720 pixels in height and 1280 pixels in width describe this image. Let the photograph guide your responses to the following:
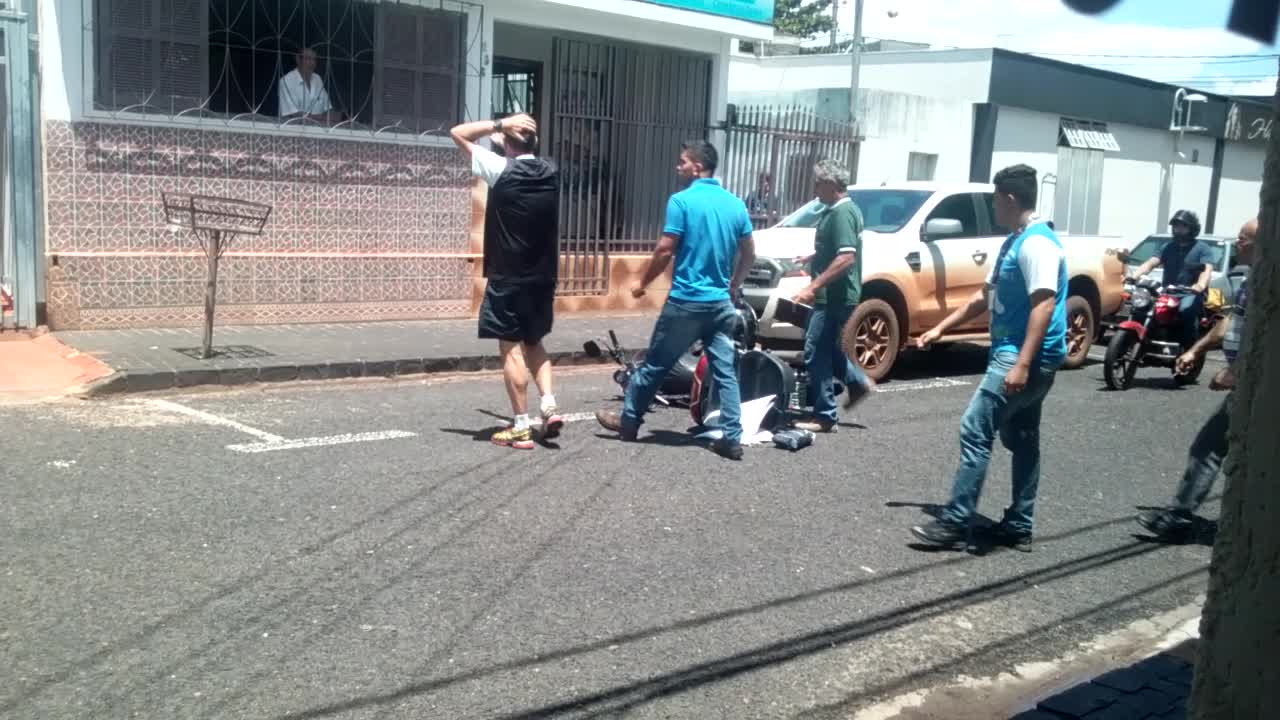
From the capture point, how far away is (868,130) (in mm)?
20609

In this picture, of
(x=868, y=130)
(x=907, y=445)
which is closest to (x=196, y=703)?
(x=907, y=445)

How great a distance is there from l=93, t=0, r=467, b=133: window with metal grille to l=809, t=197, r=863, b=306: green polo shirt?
227 inches

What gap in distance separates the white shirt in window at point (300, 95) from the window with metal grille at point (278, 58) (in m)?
0.04

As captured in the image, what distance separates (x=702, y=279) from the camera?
7516 millimetres

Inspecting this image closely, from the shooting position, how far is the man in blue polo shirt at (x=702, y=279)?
7500 mm

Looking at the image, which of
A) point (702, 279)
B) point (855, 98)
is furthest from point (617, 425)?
point (855, 98)

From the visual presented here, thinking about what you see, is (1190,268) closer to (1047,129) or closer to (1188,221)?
(1188,221)

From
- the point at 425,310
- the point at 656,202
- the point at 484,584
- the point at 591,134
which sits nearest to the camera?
the point at 484,584

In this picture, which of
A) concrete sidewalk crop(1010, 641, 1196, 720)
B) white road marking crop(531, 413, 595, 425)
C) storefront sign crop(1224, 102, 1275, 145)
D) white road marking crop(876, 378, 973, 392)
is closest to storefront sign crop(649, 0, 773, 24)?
white road marking crop(876, 378, 973, 392)

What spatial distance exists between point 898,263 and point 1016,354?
5130 mm

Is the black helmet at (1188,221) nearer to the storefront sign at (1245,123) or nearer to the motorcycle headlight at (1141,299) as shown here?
the motorcycle headlight at (1141,299)

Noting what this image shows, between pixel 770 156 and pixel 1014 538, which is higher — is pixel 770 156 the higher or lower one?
the higher one

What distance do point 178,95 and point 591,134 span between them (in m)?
5.05

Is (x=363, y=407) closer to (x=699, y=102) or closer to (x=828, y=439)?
(x=828, y=439)
